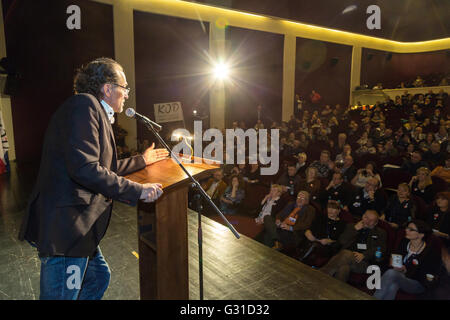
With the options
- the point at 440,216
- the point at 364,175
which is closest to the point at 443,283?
the point at 440,216

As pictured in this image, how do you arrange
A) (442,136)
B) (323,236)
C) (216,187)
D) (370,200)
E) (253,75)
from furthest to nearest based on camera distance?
1. (253,75)
2. (442,136)
3. (216,187)
4. (370,200)
5. (323,236)

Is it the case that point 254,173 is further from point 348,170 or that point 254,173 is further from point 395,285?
→ point 395,285

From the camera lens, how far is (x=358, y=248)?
350cm

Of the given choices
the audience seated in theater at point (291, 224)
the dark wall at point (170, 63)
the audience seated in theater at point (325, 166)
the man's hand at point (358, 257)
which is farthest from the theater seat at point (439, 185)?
the dark wall at point (170, 63)

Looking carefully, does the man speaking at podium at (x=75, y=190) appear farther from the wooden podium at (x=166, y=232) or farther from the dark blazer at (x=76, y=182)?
the wooden podium at (x=166, y=232)

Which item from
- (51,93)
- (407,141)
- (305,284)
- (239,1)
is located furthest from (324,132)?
(51,93)

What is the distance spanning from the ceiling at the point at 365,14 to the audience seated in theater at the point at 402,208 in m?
7.67

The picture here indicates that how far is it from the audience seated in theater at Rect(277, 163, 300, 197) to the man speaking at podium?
4.36 metres

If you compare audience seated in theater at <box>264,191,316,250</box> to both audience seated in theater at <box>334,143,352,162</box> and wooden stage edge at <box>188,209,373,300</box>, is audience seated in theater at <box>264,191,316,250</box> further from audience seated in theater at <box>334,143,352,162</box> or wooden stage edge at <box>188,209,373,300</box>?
audience seated in theater at <box>334,143,352,162</box>

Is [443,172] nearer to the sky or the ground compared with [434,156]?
nearer to the ground

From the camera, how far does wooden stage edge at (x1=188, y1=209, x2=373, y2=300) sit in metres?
2.33

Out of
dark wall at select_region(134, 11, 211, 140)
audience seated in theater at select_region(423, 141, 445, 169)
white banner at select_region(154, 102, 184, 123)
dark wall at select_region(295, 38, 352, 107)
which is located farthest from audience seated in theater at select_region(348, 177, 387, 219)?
dark wall at select_region(295, 38, 352, 107)

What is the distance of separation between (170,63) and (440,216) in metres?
8.08

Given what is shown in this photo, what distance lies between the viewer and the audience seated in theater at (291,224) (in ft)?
13.3
